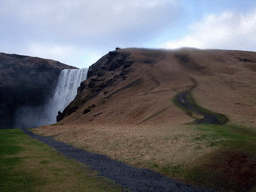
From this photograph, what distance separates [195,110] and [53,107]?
70.9 m

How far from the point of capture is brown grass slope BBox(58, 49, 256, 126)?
130ft

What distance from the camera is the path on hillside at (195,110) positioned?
92.4 ft

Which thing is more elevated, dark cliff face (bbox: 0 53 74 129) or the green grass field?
dark cliff face (bbox: 0 53 74 129)

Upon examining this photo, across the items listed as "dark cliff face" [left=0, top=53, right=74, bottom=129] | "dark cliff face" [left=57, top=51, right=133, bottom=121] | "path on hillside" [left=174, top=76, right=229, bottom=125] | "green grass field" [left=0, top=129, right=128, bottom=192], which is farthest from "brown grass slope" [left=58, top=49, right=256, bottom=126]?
"dark cliff face" [left=0, top=53, right=74, bottom=129]

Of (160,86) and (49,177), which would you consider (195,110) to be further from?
(49,177)

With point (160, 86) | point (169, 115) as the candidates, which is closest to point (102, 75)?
point (160, 86)

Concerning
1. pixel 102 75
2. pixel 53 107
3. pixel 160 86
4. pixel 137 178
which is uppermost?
pixel 102 75

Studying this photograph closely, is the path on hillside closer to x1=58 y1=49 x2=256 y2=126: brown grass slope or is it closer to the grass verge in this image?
x1=58 y1=49 x2=256 y2=126: brown grass slope

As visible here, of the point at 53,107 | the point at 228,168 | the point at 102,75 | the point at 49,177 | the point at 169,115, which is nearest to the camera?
the point at 49,177

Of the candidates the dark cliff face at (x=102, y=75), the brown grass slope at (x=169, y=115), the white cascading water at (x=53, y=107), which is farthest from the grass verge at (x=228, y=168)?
the white cascading water at (x=53, y=107)

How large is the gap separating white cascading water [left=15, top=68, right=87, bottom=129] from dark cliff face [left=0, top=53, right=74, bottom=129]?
278 centimetres

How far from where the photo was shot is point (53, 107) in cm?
9275

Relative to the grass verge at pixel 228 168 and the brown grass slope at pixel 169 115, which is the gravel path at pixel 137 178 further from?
the grass verge at pixel 228 168

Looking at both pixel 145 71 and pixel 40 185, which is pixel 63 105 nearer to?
pixel 145 71
